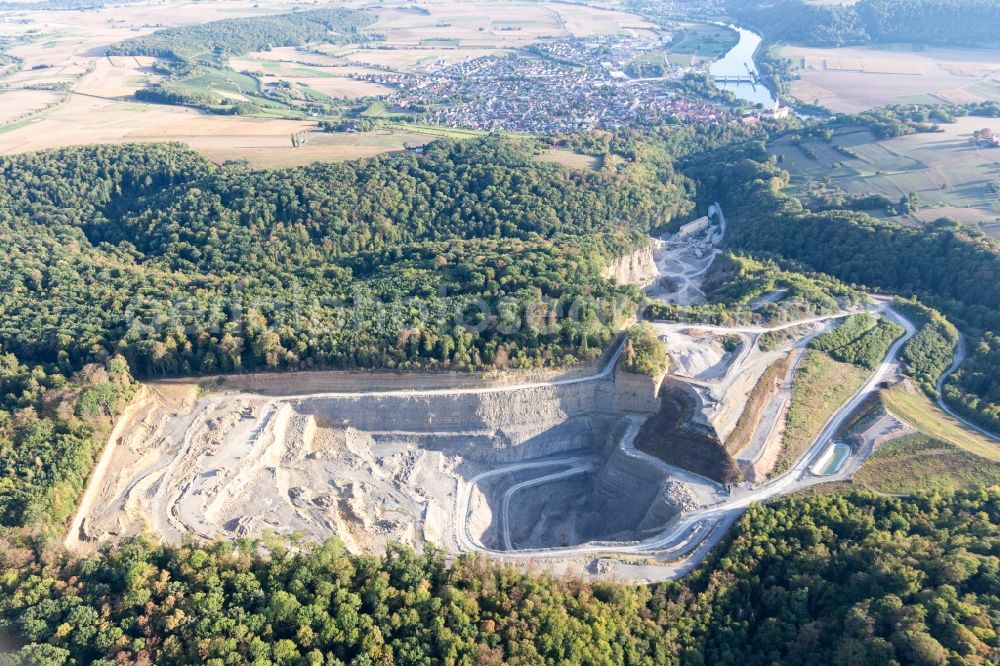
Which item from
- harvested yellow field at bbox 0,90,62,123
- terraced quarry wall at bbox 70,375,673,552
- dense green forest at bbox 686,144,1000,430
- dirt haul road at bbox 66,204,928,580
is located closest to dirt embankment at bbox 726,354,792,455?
dirt haul road at bbox 66,204,928,580

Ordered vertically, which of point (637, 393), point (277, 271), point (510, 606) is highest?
point (277, 271)

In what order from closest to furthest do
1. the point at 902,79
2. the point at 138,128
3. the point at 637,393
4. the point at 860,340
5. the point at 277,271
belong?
the point at 637,393, the point at 860,340, the point at 277,271, the point at 138,128, the point at 902,79

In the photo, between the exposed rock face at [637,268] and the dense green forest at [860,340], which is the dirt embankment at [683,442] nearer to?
the dense green forest at [860,340]

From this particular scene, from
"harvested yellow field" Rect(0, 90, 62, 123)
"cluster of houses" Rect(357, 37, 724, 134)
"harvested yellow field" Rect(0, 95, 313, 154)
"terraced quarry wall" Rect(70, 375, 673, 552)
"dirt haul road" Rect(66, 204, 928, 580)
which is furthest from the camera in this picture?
"cluster of houses" Rect(357, 37, 724, 134)

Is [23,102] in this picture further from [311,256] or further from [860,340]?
[860,340]

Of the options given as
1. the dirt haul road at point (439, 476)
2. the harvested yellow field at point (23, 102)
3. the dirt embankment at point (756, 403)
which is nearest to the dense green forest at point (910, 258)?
the dirt haul road at point (439, 476)

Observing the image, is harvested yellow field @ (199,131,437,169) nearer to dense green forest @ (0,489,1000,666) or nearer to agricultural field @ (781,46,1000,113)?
dense green forest @ (0,489,1000,666)

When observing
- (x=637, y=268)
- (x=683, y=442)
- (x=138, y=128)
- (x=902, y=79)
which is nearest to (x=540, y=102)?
(x=637, y=268)
